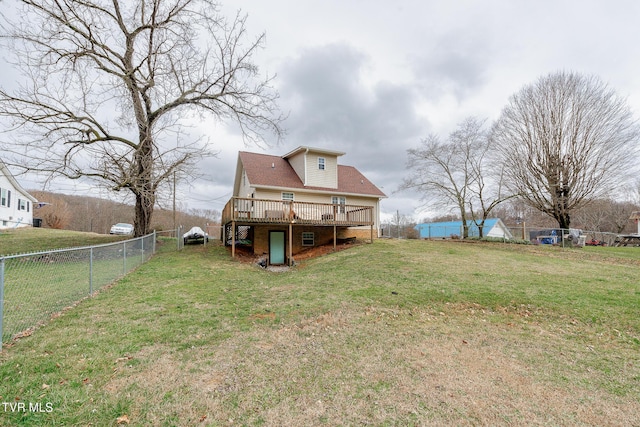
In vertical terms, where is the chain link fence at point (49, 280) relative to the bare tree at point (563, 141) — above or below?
below

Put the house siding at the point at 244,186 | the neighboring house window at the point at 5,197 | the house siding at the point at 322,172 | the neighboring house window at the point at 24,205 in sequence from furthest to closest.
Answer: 1. the neighboring house window at the point at 24,205
2. the neighboring house window at the point at 5,197
3. the house siding at the point at 322,172
4. the house siding at the point at 244,186

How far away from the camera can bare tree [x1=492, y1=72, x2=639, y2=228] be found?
18078mm

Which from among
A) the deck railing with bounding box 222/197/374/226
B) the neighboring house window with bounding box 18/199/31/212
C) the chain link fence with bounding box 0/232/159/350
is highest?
the neighboring house window with bounding box 18/199/31/212

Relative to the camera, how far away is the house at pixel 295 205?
15.4m

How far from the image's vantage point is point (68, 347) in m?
4.18

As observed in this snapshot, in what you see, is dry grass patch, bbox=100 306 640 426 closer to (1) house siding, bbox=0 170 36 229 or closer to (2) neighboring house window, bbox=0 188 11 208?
(1) house siding, bbox=0 170 36 229

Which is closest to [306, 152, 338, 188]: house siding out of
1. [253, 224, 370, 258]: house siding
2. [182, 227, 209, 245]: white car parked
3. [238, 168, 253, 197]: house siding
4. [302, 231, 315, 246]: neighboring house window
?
[253, 224, 370, 258]: house siding

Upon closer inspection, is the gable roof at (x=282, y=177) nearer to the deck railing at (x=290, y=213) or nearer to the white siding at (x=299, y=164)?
the white siding at (x=299, y=164)

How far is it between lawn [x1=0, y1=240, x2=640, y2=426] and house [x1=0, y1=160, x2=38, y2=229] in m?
25.3

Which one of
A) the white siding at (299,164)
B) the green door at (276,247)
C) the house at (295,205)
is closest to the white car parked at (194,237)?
the house at (295,205)

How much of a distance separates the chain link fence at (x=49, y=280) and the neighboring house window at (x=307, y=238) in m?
9.25

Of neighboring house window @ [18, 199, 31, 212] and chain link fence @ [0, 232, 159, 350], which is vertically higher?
neighboring house window @ [18, 199, 31, 212]

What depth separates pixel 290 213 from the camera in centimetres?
1462

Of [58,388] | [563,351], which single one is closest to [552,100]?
[563,351]
